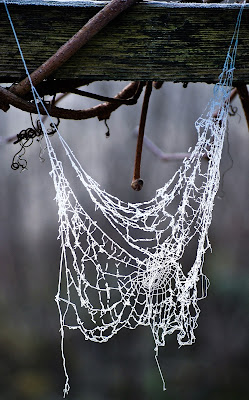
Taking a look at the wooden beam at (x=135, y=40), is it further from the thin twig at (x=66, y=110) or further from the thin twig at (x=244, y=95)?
the thin twig at (x=244, y=95)

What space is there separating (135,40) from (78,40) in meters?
0.09

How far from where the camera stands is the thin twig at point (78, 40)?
0.74 m

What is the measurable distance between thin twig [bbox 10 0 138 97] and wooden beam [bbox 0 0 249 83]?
0.07 feet

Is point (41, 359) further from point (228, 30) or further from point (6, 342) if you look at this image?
point (228, 30)

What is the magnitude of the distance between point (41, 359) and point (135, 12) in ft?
7.87

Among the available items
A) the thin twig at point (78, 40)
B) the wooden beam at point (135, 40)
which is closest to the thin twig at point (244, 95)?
the wooden beam at point (135, 40)

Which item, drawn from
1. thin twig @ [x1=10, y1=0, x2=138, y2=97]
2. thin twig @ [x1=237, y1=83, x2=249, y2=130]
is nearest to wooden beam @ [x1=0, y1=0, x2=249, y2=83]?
thin twig @ [x1=10, y1=0, x2=138, y2=97]

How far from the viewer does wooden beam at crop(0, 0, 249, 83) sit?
2.49 ft

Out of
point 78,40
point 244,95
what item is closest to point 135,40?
point 78,40

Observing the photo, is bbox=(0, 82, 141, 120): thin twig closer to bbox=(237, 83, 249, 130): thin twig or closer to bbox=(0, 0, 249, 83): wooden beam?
bbox=(0, 0, 249, 83): wooden beam

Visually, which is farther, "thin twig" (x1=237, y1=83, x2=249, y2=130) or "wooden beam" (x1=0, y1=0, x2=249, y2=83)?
"thin twig" (x1=237, y1=83, x2=249, y2=130)

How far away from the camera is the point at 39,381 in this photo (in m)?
2.88

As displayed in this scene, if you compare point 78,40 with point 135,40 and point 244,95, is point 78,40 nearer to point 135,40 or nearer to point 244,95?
point 135,40

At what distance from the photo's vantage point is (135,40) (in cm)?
78
